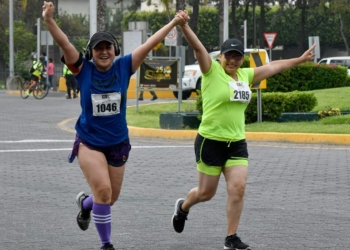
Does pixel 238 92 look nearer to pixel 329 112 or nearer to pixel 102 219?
pixel 102 219

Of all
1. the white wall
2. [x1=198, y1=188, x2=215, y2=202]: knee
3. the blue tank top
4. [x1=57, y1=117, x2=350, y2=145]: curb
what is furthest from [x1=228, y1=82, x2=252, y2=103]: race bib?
the white wall

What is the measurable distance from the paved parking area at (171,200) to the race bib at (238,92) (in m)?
1.22

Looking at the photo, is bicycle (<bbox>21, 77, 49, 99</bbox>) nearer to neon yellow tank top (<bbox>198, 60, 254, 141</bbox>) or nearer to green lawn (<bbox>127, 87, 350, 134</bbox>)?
green lawn (<bbox>127, 87, 350, 134</bbox>)

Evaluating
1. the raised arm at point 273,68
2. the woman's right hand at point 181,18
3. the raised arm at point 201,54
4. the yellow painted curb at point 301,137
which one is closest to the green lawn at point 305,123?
the yellow painted curb at point 301,137

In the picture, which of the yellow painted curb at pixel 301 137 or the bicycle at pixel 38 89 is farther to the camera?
the bicycle at pixel 38 89

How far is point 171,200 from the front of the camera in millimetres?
10109

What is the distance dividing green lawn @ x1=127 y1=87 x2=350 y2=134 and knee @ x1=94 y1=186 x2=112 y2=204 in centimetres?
1070

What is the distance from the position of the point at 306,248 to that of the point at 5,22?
56525 mm

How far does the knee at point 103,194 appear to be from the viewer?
22.7ft

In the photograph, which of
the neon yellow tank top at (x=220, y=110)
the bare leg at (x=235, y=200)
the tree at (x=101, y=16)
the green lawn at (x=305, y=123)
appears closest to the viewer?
the bare leg at (x=235, y=200)

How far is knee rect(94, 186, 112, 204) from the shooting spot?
692 cm

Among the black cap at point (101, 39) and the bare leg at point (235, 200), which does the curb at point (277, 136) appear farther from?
the black cap at point (101, 39)

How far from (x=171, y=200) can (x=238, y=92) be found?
2.90 m

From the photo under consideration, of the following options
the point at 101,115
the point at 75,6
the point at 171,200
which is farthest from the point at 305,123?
the point at 75,6
